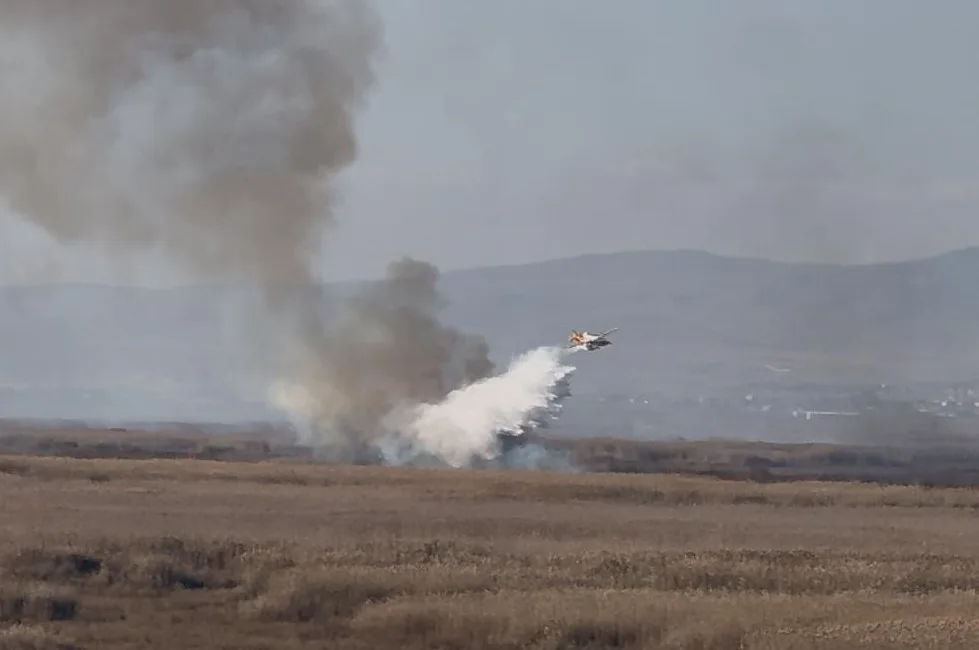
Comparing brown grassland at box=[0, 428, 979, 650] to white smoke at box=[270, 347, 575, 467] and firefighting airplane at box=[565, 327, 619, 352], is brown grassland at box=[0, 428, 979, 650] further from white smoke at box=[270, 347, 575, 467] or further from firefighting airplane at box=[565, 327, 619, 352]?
white smoke at box=[270, 347, 575, 467]

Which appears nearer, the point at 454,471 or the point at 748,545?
the point at 748,545

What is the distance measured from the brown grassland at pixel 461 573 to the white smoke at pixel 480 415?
934 inches

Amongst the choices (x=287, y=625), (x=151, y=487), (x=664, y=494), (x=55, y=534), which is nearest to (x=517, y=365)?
(x=664, y=494)

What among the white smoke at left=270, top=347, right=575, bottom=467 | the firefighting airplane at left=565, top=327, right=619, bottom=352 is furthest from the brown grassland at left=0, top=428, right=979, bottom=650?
the white smoke at left=270, top=347, right=575, bottom=467

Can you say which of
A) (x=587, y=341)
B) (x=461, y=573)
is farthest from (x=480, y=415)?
(x=461, y=573)

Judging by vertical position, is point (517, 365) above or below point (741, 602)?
above

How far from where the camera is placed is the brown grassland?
31.4 m

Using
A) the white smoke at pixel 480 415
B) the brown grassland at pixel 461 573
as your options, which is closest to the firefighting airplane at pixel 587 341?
the white smoke at pixel 480 415

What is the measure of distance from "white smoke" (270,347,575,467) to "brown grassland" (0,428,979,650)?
23.7 meters

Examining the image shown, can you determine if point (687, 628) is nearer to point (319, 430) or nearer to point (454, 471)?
point (454, 471)

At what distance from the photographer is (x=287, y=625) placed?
33594 millimetres

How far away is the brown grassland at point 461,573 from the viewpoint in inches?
1235

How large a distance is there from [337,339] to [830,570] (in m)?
51.9

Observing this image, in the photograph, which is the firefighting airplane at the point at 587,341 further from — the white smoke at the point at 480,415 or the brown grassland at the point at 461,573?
the brown grassland at the point at 461,573
